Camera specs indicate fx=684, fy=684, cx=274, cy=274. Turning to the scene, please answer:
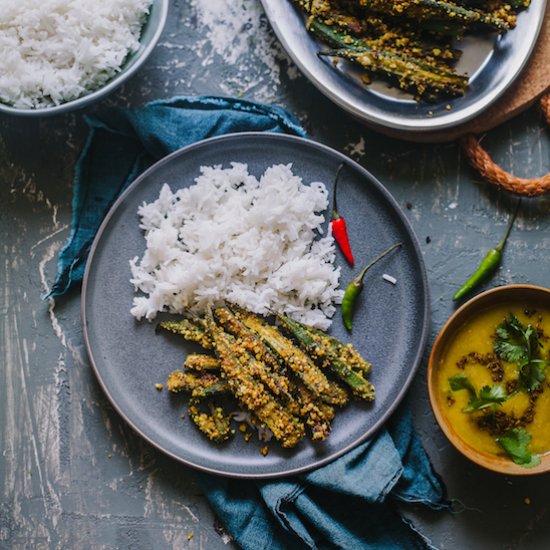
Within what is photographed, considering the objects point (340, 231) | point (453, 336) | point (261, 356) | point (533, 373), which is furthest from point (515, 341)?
point (261, 356)

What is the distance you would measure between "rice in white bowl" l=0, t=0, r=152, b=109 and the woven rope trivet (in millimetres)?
1733

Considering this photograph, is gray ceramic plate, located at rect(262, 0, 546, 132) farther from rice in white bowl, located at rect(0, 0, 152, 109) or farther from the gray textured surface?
rice in white bowl, located at rect(0, 0, 152, 109)

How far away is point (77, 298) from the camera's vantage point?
355 centimetres

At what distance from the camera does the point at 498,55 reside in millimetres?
3322

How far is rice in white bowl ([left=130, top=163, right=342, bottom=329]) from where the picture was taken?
10.5 ft

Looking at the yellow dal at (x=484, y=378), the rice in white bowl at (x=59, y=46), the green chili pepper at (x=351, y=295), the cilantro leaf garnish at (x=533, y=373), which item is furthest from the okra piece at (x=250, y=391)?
the rice in white bowl at (x=59, y=46)

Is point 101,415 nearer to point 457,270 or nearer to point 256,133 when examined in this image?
point 256,133

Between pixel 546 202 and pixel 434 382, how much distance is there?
1118mm

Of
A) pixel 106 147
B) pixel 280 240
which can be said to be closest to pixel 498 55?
pixel 280 240

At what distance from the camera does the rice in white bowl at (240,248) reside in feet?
10.5

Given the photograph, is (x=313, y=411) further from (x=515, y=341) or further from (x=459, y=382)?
(x=515, y=341)

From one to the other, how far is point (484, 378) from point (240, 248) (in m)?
1.28

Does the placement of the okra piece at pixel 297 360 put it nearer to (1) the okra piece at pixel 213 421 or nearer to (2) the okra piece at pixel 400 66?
(1) the okra piece at pixel 213 421

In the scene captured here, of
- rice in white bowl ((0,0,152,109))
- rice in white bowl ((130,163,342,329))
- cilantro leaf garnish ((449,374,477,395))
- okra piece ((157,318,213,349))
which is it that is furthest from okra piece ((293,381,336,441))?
rice in white bowl ((0,0,152,109))
